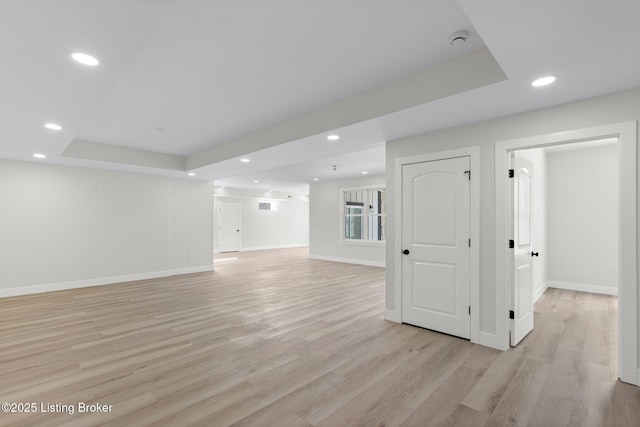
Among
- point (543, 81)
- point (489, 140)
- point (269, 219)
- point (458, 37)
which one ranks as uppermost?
point (458, 37)

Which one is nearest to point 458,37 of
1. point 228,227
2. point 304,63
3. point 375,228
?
point 304,63

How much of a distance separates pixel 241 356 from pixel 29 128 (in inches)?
141

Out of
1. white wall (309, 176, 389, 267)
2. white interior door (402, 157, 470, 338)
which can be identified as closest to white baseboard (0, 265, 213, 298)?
white wall (309, 176, 389, 267)

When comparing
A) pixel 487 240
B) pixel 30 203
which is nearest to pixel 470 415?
pixel 487 240

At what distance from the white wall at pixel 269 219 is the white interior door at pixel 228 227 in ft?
0.49

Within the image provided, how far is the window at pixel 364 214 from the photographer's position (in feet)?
29.8

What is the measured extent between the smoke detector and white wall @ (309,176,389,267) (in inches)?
255

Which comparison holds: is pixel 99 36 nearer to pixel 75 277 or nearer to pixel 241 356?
pixel 241 356

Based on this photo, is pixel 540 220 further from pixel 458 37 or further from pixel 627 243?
pixel 458 37

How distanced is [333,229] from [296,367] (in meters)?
7.14

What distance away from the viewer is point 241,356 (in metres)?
2.91

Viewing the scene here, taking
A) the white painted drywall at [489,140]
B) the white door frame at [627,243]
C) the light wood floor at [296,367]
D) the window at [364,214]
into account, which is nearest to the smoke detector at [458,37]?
the white painted drywall at [489,140]

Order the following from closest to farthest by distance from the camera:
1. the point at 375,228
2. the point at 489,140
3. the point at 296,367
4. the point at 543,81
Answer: the point at 543,81 < the point at 296,367 < the point at 489,140 < the point at 375,228

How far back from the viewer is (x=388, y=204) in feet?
13.2
